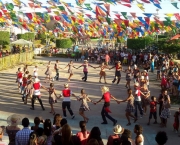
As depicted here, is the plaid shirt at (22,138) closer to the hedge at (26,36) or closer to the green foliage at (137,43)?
the green foliage at (137,43)

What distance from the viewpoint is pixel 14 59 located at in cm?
2770

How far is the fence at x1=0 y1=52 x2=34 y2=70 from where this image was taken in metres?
25.2

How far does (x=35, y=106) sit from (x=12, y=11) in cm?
1778

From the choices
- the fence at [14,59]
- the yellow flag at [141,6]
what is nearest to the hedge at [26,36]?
the fence at [14,59]

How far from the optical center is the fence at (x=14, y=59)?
25172 millimetres

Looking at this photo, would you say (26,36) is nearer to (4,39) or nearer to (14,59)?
(4,39)

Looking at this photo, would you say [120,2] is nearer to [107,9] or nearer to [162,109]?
[107,9]

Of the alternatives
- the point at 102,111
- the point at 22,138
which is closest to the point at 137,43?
the point at 102,111

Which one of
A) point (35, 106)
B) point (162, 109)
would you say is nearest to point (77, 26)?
point (35, 106)

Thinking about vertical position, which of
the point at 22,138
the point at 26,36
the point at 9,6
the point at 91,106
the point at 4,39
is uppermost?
the point at 9,6

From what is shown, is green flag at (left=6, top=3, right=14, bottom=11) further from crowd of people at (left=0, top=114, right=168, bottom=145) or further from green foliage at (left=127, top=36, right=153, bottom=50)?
crowd of people at (left=0, top=114, right=168, bottom=145)

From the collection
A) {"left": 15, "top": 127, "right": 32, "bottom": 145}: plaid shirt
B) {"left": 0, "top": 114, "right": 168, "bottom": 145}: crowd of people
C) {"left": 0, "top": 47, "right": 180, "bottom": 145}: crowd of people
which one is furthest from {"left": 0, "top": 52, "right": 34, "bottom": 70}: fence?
{"left": 15, "top": 127, "right": 32, "bottom": 145}: plaid shirt

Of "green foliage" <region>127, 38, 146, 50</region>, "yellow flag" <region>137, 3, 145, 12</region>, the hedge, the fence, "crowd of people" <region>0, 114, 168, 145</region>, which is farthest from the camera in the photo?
the hedge

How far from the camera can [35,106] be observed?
13031 mm
